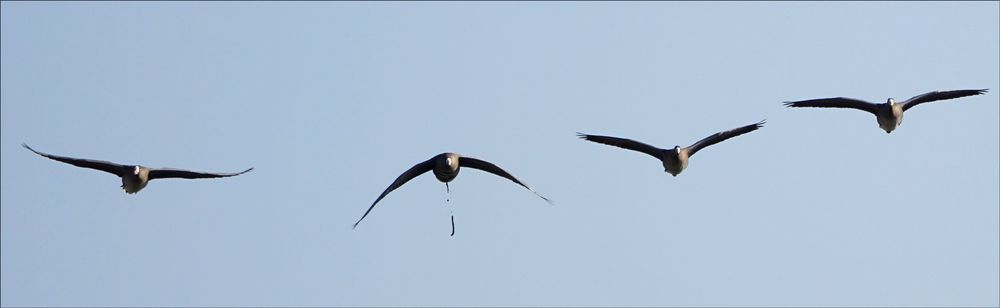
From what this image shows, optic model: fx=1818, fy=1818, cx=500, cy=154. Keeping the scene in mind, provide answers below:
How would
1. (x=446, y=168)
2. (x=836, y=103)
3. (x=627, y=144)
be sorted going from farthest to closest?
(x=836, y=103), (x=627, y=144), (x=446, y=168)

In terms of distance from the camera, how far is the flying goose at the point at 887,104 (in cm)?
5422

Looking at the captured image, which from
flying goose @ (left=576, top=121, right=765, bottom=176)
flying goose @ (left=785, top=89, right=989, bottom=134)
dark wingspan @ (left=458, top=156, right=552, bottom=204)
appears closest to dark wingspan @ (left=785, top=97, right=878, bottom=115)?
flying goose @ (left=785, top=89, right=989, bottom=134)

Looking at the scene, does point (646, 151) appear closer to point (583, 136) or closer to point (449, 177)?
point (583, 136)

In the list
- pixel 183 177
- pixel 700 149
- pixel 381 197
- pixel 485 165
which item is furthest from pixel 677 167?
pixel 183 177

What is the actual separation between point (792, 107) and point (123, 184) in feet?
67.4

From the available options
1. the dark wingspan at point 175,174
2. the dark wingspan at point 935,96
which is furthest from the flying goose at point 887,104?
the dark wingspan at point 175,174

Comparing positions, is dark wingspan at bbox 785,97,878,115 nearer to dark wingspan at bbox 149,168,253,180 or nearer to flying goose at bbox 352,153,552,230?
flying goose at bbox 352,153,552,230

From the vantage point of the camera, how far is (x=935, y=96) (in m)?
55.7

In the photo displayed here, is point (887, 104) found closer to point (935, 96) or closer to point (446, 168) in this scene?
point (935, 96)

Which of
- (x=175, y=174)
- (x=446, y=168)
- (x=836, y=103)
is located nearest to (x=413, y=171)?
(x=446, y=168)

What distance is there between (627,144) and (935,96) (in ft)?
32.3

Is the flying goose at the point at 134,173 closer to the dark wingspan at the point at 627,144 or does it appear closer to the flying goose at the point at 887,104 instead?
the dark wingspan at the point at 627,144

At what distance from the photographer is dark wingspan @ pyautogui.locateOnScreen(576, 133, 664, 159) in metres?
53.1

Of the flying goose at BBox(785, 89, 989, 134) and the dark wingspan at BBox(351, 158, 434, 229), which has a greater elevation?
the flying goose at BBox(785, 89, 989, 134)
